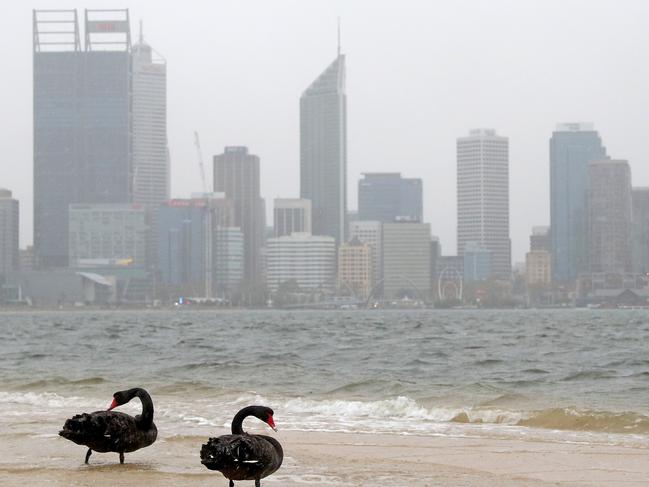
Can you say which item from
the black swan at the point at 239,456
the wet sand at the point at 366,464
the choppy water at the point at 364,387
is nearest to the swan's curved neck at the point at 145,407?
the wet sand at the point at 366,464

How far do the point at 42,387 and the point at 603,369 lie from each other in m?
15.5

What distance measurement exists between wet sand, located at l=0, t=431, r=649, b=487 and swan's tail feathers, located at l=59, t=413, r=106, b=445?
0.40m

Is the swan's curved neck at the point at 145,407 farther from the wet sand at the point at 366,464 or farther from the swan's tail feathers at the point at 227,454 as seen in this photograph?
the swan's tail feathers at the point at 227,454

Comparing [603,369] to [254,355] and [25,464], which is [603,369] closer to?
[254,355]

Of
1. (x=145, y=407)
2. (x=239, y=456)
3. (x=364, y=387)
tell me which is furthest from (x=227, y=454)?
(x=364, y=387)

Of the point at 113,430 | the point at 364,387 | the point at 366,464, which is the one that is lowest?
the point at 364,387

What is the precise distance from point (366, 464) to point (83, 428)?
335 cm

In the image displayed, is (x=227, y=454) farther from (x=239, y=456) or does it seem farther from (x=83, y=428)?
(x=83, y=428)

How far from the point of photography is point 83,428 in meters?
13.3

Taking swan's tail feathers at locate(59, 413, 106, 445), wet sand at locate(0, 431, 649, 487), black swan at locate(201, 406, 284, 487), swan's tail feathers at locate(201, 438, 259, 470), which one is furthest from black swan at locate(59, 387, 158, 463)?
swan's tail feathers at locate(201, 438, 259, 470)

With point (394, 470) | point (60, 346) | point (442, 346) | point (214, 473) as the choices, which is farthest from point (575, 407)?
point (60, 346)

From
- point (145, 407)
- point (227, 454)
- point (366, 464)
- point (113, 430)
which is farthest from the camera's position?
point (366, 464)

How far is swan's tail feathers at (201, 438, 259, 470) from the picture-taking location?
11.1 m

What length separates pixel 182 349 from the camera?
166ft
